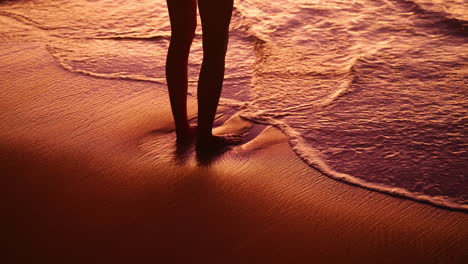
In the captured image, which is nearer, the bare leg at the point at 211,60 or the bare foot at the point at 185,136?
the bare leg at the point at 211,60

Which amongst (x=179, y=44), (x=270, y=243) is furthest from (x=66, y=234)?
(x=179, y=44)

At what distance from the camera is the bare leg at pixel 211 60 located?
223 centimetres

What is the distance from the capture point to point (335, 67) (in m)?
3.78

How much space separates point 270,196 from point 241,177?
0.68 ft

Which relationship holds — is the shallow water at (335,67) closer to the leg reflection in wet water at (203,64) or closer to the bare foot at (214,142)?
the bare foot at (214,142)

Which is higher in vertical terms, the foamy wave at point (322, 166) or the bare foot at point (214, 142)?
the bare foot at point (214, 142)

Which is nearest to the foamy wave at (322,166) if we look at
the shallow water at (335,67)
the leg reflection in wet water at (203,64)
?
the shallow water at (335,67)

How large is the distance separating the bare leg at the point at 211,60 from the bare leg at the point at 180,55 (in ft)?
0.53

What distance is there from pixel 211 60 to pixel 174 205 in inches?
28.4

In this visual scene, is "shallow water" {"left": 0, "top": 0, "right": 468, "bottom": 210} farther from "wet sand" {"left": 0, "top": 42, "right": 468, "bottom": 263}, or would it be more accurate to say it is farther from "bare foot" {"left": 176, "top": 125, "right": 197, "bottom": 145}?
"bare foot" {"left": 176, "top": 125, "right": 197, "bottom": 145}

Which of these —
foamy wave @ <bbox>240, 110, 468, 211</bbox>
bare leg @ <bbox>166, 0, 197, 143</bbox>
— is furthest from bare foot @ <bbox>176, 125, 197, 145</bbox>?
foamy wave @ <bbox>240, 110, 468, 211</bbox>

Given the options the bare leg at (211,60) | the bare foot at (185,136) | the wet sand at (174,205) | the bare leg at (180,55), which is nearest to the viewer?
the wet sand at (174,205)

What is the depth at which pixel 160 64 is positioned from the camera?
3.83 m

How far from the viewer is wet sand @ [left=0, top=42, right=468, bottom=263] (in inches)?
76.7
